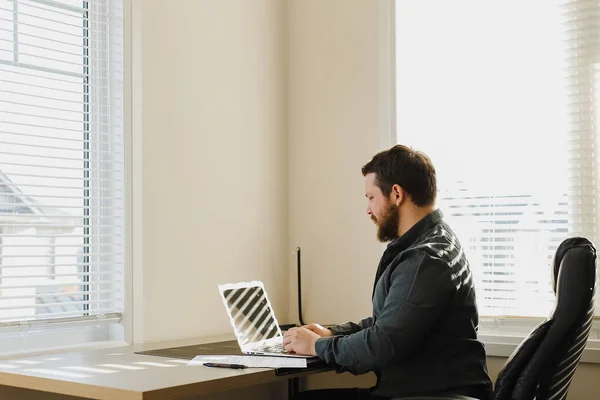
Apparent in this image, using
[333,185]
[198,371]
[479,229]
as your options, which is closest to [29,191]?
[198,371]

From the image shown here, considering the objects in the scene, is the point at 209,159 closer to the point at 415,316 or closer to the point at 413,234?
the point at 413,234

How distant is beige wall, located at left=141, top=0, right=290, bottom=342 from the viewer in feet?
9.76

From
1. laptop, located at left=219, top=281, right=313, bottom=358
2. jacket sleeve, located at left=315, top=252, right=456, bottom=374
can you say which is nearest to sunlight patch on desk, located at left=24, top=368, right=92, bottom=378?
laptop, located at left=219, top=281, right=313, bottom=358

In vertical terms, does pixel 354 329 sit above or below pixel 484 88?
below

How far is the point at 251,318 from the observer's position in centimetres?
260

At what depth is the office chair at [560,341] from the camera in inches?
77.3

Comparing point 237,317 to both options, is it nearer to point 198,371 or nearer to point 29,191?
point 198,371

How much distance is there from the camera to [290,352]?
2.42 meters

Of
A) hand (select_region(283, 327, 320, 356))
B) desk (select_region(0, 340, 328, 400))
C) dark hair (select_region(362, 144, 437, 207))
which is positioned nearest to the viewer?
desk (select_region(0, 340, 328, 400))

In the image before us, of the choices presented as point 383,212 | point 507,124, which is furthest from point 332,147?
point 383,212

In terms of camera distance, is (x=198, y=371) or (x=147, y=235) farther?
(x=147, y=235)

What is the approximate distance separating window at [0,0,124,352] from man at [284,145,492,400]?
77 centimetres

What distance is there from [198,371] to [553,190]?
59.7 inches

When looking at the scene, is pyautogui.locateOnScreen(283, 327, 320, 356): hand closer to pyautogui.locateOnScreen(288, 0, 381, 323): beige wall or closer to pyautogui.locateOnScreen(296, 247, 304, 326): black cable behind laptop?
pyautogui.locateOnScreen(288, 0, 381, 323): beige wall
